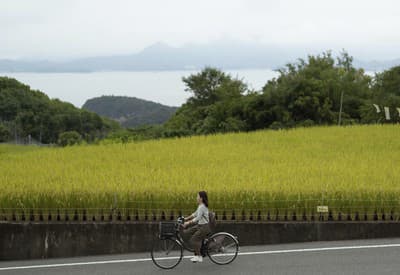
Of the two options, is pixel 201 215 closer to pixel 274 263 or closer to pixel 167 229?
pixel 167 229

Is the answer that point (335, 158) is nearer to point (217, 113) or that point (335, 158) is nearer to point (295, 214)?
point (295, 214)

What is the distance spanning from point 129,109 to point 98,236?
13728cm

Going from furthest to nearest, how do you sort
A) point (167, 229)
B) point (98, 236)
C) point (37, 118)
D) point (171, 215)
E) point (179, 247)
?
point (37, 118) → point (171, 215) → point (98, 236) → point (179, 247) → point (167, 229)

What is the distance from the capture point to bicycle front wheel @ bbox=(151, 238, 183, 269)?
35.0ft

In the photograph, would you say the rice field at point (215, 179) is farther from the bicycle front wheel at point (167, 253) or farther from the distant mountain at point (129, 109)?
the distant mountain at point (129, 109)

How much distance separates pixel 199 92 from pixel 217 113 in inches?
665

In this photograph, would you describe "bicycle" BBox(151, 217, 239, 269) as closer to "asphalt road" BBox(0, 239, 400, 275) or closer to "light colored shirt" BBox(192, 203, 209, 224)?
"asphalt road" BBox(0, 239, 400, 275)

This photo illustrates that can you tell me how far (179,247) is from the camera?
10.7m

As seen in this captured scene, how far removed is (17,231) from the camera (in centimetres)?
1226

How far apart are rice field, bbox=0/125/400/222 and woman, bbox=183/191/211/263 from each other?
2.14 meters

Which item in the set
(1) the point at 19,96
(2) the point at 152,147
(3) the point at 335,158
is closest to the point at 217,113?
(2) the point at 152,147

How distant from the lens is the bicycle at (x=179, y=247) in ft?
34.8

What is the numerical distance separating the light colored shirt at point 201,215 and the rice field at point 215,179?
221cm

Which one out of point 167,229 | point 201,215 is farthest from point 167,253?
point 201,215
